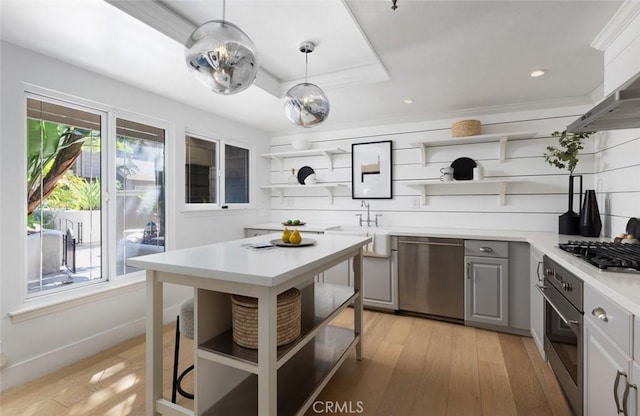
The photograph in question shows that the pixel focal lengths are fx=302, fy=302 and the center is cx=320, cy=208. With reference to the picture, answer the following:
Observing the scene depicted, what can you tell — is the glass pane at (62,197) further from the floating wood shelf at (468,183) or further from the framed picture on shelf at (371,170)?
the floating wood shelf at (468,183)

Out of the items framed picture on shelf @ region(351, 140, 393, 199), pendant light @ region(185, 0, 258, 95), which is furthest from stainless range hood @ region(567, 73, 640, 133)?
framed picture on shelf @ region(351, 140, 393, 199)

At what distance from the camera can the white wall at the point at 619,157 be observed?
68.6 inches

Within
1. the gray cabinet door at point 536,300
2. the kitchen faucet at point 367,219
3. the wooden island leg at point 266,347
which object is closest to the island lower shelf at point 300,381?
the wooden island leg at point 266,347

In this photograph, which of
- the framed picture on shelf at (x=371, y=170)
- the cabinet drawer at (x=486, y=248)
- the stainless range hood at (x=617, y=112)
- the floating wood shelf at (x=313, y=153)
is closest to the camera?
the stainless range hood at (x=617, y=112)

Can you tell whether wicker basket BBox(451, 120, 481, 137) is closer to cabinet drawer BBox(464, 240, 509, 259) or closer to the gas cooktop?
cabinet drawer BBox(464, 240, 509, 259)

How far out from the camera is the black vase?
249 cm

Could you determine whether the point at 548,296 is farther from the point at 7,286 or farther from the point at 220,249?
the point at 7,286

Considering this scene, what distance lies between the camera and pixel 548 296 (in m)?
2.00

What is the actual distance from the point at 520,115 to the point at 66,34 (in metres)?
3.99

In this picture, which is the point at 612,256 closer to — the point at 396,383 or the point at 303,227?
the point at 396,383

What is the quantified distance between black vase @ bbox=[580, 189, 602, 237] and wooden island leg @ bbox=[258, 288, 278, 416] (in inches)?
108

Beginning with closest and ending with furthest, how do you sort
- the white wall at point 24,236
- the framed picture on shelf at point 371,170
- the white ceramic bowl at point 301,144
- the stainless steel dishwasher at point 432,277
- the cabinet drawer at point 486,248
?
the white wall at point 24,236 → the cabinet drawer at point 486,248 → the stainless steel dishwasher at point 432,277 → the framed picture on shelf at point 371,170 → the white ceramic bowl at point 301,144

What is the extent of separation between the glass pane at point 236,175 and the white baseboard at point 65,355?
1777mm

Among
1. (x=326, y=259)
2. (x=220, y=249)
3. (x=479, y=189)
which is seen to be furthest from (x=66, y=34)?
(x=479, y=189)
